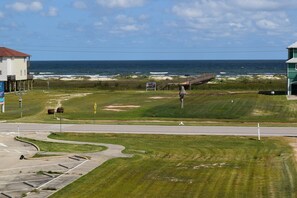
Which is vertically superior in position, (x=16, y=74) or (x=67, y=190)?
(x=16, y=74)

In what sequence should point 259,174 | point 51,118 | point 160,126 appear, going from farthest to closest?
point 51,118 < point 160,126 < point 259,174

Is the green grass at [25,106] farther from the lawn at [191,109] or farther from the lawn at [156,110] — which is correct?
the lawn at [191,109]

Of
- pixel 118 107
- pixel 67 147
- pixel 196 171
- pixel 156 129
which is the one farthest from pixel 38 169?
pixel 118 107

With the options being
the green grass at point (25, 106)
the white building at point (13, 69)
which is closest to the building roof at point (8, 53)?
the white building at point (13, 69)

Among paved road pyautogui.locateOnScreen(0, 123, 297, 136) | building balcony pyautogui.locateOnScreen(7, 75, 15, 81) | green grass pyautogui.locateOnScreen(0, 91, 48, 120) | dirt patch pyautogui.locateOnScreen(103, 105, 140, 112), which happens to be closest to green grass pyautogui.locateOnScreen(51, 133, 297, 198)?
paved road pyautogui.locateOnScreen(0, 123, 297, 136)

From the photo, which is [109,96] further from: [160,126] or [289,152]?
[289,152]

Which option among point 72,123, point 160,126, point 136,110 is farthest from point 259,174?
point 136,110

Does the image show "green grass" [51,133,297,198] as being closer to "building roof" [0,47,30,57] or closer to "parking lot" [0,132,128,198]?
"parking lot" [0,132,128,198]
